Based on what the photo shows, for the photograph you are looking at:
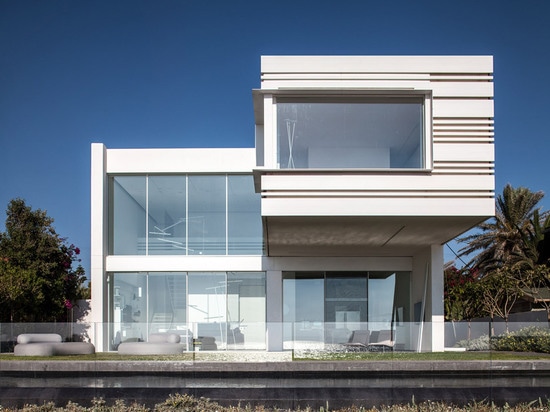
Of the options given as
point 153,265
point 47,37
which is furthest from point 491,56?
point 47,37

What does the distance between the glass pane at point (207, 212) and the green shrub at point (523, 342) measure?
10.3m

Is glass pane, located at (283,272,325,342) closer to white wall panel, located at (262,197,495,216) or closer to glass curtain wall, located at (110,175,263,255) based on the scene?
glass curtain wall, located at (110,175,263,255)

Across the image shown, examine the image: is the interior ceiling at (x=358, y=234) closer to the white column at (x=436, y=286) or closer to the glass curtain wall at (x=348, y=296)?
the white column at (x=436, y=286)

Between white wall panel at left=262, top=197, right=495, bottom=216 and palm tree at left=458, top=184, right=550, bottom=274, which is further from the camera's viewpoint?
palm tree at left=458, top=184, right=550, bottom=274

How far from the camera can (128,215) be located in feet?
77.2

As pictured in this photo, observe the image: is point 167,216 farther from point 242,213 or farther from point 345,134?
point 345,134

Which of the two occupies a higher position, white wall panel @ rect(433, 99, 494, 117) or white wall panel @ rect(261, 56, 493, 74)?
white wall panel @ rect(261, 56, 493, 74)

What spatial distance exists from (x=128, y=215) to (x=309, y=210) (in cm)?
917

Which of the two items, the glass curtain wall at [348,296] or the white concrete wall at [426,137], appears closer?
the white concrete wall at [426,137]

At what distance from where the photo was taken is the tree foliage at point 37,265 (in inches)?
930

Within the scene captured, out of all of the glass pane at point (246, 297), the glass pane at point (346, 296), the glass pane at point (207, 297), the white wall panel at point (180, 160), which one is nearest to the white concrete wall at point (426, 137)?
the white wall panel at point (180, 160)

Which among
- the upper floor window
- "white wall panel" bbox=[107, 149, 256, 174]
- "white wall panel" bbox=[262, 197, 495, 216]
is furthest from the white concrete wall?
"white wall panel" bbox=[107, 149, 256, 174]

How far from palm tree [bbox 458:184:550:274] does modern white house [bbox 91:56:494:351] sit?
50.2 feet

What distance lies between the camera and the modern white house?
16.8 m
